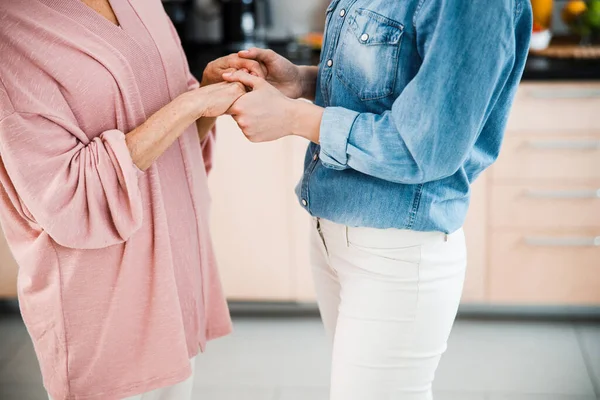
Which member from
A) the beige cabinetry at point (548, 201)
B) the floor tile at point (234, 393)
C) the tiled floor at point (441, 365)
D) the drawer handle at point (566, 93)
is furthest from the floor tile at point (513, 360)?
the drawer handle at point (566, 93)

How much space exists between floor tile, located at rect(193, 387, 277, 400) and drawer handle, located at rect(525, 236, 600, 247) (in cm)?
103

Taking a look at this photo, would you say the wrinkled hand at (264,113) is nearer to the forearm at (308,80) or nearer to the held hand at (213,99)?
the held hand at (213,99)

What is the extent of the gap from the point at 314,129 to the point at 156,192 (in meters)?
0.29

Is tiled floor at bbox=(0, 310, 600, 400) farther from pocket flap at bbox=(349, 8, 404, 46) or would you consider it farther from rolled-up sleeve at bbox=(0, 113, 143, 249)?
pocket flap at bbox=(349, 8, 404, 46)

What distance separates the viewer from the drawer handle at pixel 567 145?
7.85 feet

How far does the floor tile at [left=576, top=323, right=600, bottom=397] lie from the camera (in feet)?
7.44

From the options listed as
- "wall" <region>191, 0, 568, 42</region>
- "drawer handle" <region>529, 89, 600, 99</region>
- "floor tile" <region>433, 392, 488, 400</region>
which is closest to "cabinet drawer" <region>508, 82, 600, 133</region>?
"drawer handle" <region>529, 89, 600, 99</region>

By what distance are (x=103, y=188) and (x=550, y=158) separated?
5.76ft

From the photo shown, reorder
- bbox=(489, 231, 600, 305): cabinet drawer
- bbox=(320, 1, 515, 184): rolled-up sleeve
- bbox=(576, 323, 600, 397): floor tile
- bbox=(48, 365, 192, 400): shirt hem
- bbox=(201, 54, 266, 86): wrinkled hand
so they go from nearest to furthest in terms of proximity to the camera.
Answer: bbox=(320, 1, 515, 184): rolled-up sleeve, bbox=(48, 365, 192, 400): shirt hem, bbox=(201, 54, 266, 86): wrinkled hand, bbox=(576, 323, 600, 397): floor tile, bbox=(489, 231, 600, 305): cabinet drawer

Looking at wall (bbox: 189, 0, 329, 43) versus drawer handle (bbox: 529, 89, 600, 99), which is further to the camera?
wall (bbox: 189, 0, 329, 43)

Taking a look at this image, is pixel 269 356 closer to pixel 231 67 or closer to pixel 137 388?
pixel 137 388

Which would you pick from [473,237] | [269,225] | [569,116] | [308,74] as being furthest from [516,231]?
[308,74]

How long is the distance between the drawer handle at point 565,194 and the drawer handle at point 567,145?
148 mm

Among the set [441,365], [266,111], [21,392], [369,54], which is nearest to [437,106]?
[369,54]
